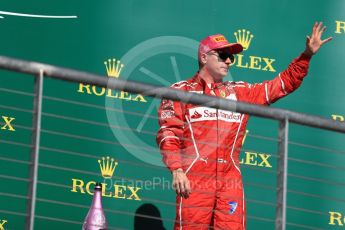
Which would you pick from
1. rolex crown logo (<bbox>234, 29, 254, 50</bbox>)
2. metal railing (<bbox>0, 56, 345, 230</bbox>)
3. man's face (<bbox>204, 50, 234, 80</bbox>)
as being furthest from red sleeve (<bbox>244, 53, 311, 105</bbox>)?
metal railing (<bbox>0, 56, 345, 230</bbox>)

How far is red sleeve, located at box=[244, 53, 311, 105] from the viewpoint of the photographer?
19.6 ft

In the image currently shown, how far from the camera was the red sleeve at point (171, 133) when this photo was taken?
18.7 ft

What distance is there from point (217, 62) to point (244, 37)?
995mm

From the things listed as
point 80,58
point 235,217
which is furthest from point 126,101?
point 235,217

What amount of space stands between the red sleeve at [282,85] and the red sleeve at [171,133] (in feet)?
1.68

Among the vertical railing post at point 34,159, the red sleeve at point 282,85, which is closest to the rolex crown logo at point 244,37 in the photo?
the red sleeve at point 282,85

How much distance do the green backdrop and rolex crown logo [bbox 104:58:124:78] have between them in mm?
22

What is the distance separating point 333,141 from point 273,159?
46 cm

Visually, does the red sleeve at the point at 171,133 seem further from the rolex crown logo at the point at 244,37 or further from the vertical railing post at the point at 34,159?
the vertical railing post at the point at 34,159

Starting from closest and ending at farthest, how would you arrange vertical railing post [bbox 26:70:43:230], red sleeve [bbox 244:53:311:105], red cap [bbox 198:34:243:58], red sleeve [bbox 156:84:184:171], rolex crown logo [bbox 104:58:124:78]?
vertical railing post [bbox 26:70:43:230]
red sleeve [bbox 156:84:184:171]
red sleeve [bbox 244:53:311:105]
red cap [bbox 198:34:243:58]
rolex crown logo [bbox 104:58:124:78]

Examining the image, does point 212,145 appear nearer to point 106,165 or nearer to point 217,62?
point 217,62

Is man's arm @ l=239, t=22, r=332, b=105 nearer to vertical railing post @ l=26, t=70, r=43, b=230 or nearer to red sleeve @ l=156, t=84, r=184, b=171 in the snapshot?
red sleeve @ l=156, t=84, r=184, b=171

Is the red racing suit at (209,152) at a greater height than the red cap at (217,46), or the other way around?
the red cap at (217,46)

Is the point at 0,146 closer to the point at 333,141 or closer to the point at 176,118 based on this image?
the point at 176,118
